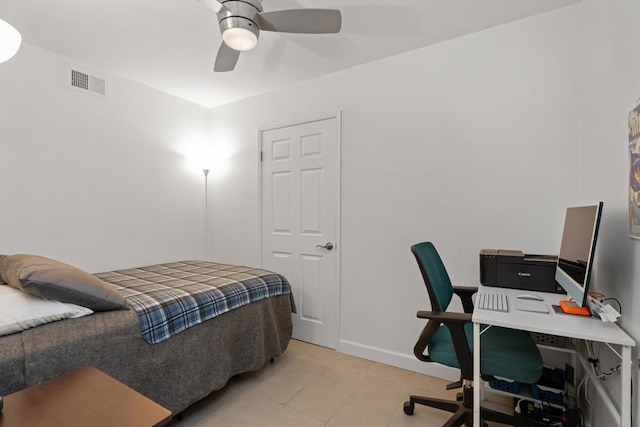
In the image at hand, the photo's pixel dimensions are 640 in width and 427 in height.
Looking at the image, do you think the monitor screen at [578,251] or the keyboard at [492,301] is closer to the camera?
the monitor screen at [578,251]

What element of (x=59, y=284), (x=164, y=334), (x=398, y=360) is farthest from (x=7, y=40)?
(x=398, y=360)

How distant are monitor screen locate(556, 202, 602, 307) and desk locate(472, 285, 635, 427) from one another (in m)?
0.10

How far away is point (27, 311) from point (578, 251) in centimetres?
245

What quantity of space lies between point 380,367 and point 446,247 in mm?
1116

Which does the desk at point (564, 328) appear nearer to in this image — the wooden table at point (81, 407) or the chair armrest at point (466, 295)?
the chair armrest at point (466, 295)

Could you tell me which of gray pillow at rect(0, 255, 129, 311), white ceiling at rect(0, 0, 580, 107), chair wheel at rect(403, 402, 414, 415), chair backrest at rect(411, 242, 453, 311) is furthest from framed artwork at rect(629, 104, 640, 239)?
gray pillow at rect(0, 255, 129, 311)

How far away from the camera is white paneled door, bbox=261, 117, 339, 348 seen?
9.21ft

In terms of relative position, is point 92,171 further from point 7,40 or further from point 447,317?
point 447,317

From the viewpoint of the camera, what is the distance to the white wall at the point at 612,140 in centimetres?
122

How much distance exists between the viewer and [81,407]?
718mm

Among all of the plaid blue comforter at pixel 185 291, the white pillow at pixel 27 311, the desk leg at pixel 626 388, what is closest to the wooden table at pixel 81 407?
the white pillow at pixel 27 311

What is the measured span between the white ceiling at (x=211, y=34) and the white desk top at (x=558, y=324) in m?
1.84

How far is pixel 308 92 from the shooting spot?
2.92 metres

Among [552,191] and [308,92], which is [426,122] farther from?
[308,92]
